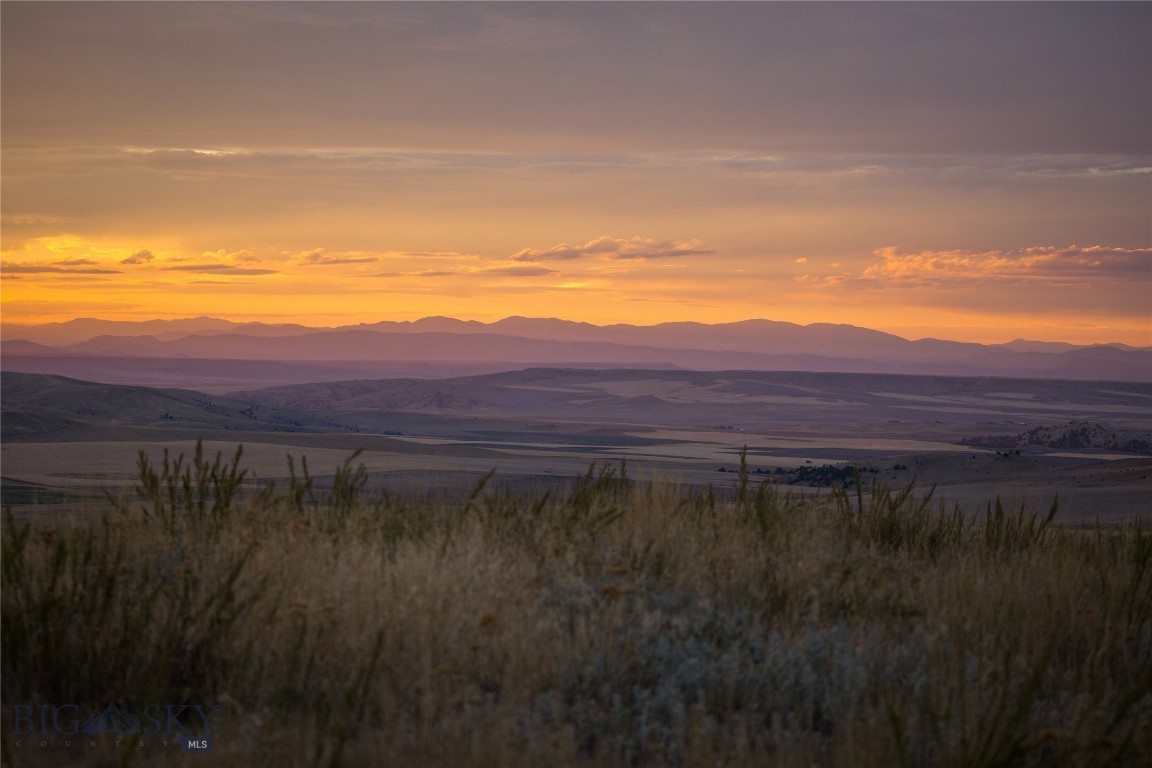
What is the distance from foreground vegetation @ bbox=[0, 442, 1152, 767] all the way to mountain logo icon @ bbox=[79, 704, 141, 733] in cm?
8

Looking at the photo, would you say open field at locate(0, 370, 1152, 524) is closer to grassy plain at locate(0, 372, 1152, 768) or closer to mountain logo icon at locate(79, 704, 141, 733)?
grassy plain at locate(0, 372, 1152, 768)

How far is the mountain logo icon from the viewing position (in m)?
4.85

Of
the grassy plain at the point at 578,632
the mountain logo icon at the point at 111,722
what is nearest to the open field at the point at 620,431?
the grassy plain at the point at 578,632

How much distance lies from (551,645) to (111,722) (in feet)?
6.66

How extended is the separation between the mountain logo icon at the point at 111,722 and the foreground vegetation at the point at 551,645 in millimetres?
77

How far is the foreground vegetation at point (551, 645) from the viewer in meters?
4.65

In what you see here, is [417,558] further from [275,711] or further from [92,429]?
[92,429]

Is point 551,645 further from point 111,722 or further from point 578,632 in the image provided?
point 111,722

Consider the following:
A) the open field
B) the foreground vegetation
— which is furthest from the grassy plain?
the open field

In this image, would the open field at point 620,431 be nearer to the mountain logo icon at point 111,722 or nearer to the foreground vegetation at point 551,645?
the foreground vegetation at point 551,645

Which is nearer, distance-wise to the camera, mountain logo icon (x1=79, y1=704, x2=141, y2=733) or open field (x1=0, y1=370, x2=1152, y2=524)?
mountain logo icon (x1=79, y1=704, x2=141, y2=733)

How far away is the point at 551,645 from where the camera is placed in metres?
5.31

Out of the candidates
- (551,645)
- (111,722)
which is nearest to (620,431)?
(551,645)

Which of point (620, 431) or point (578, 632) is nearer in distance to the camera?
point (578, 632)
